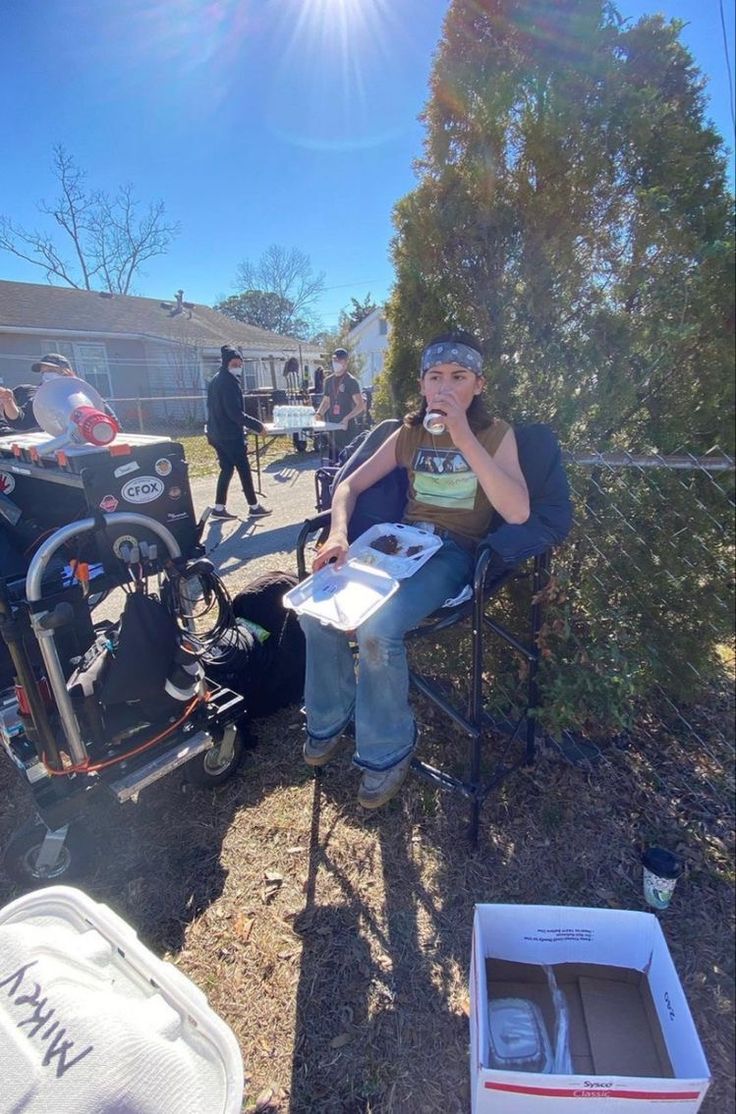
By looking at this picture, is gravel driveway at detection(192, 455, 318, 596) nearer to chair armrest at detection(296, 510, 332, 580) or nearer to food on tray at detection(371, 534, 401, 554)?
chair armrest at detection(296, 510, 332, 580)

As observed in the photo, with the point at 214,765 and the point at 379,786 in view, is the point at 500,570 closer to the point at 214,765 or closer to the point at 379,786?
the point at 379,786

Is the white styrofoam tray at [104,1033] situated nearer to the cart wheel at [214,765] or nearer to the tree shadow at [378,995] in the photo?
the tree shadow at [378,995]

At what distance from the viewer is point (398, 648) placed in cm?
173

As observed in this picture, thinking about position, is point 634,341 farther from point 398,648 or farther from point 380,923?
point 380,923

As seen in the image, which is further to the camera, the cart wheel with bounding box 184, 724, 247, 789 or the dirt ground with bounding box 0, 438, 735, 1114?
the cart wheel with bounding box 184, 724, 247, 789

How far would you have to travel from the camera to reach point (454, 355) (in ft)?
6.05

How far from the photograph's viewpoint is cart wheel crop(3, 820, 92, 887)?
1779 mm

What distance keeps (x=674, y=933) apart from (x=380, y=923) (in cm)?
84

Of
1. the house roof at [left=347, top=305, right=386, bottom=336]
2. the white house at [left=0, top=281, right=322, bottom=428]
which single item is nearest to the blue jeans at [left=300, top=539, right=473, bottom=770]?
the white house at [left=0, top=281, right=322, bottom=428]

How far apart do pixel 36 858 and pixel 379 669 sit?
1.30m

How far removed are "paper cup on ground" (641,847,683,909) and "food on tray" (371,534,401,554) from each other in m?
1.20

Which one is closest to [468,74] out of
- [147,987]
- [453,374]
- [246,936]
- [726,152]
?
[726,152]

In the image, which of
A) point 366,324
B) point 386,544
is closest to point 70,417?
point 386,544

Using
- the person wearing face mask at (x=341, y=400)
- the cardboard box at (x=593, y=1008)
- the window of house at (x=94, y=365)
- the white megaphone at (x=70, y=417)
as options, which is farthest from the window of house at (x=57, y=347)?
the cardboard box at (x=593, y=1008)
